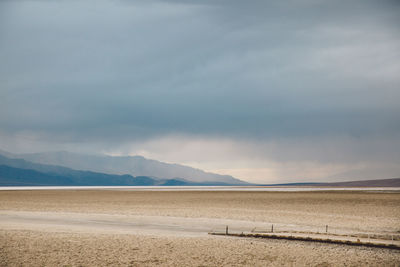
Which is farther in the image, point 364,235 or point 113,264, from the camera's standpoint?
point 364,235

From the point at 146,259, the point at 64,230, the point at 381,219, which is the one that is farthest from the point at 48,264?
the point at 381,219

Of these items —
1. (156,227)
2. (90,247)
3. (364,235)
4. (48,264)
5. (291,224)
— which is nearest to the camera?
(48,264)

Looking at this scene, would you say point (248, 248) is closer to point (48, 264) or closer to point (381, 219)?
point (48, 264)

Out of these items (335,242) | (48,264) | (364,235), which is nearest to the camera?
(48,264)

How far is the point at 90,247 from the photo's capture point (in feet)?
64.6

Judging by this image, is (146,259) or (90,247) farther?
(90,247)

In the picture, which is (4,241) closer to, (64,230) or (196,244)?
(64,230)

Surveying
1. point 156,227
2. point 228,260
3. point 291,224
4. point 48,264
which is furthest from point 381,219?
point 48,264

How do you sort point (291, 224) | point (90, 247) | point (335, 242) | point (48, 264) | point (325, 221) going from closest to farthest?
1. point (48, 264)
2. point (90, 247)
3. point (335, 242)
4. point (291, 224)
5. point (325, 221)

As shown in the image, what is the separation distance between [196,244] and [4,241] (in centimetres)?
947

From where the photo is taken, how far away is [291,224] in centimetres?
3069

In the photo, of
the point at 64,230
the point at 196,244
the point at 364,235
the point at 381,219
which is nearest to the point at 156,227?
the point at 64,230

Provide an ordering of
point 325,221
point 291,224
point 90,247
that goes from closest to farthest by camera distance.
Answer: point 90,247 < point 291,224 < point 325,221

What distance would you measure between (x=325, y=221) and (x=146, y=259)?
64.5 feet
